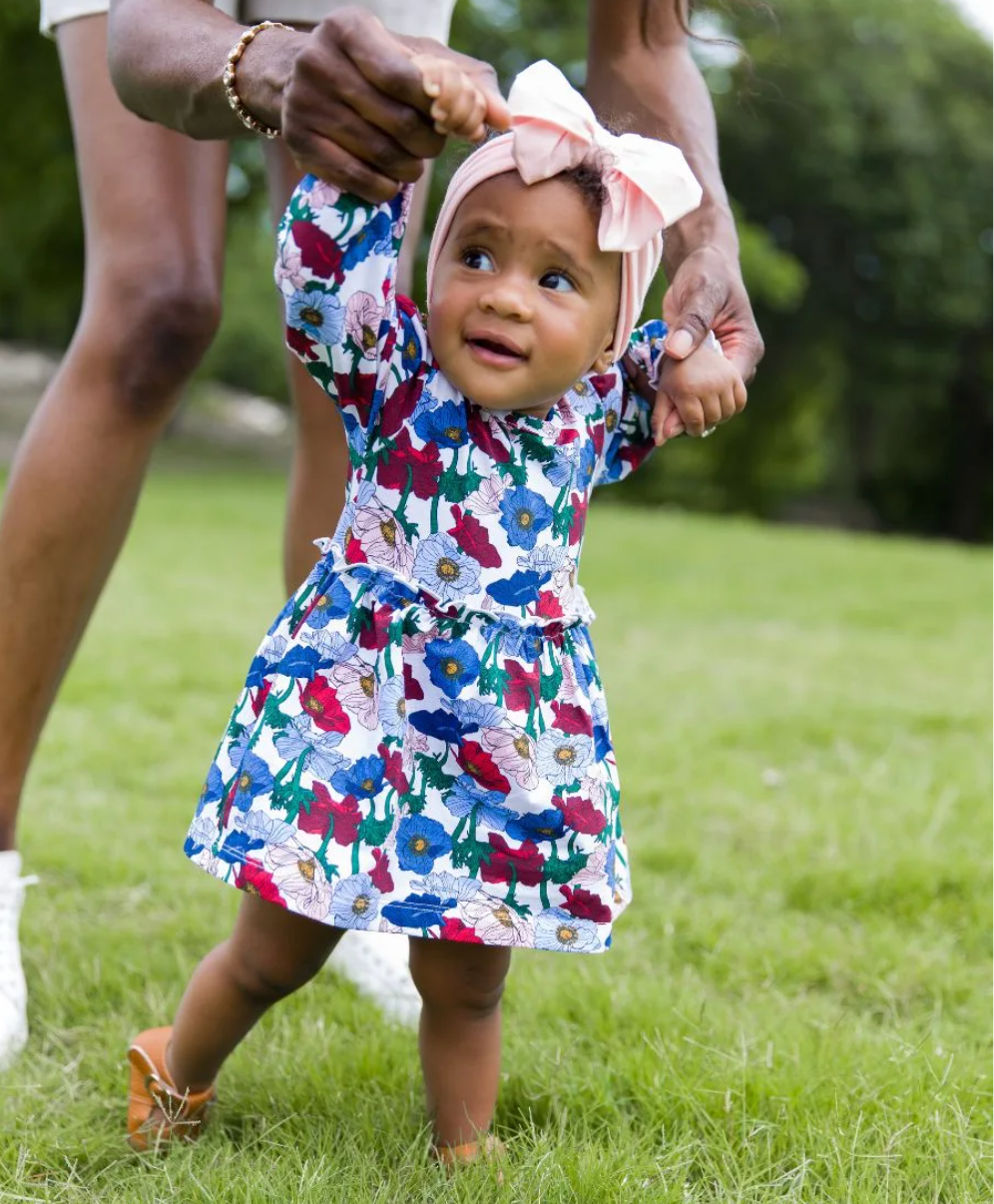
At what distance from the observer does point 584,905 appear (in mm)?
1628

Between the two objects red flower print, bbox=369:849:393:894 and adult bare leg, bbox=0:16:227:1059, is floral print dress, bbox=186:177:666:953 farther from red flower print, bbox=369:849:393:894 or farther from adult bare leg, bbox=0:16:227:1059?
adult bare leg, bbox=0:16:227:1059

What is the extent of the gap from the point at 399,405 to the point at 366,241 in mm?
215

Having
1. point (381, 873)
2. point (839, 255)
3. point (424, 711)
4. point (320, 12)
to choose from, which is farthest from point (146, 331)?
point (839, 255)

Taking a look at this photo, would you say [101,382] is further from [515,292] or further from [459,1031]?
[459,1031]

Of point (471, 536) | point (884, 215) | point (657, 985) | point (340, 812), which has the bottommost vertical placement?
point (657, 985)

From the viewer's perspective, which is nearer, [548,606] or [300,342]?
[300,342]

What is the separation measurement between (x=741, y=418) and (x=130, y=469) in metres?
21.6

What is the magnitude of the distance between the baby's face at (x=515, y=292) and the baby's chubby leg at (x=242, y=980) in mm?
638

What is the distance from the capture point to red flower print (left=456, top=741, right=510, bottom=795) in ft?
5.16

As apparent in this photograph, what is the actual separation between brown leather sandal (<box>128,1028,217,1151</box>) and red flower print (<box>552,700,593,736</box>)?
663 mm

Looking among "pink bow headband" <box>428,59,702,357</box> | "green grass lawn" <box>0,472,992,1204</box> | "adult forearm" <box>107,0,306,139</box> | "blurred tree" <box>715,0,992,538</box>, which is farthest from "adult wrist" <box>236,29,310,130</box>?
"blurred tree" <box>715,0,992,538</box>

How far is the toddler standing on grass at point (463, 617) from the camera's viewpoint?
1.50 meters

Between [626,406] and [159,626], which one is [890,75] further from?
[626,406]

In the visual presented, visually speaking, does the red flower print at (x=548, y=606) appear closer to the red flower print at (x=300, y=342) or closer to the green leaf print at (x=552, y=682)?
the green leaf print at (x=552, y=682)
